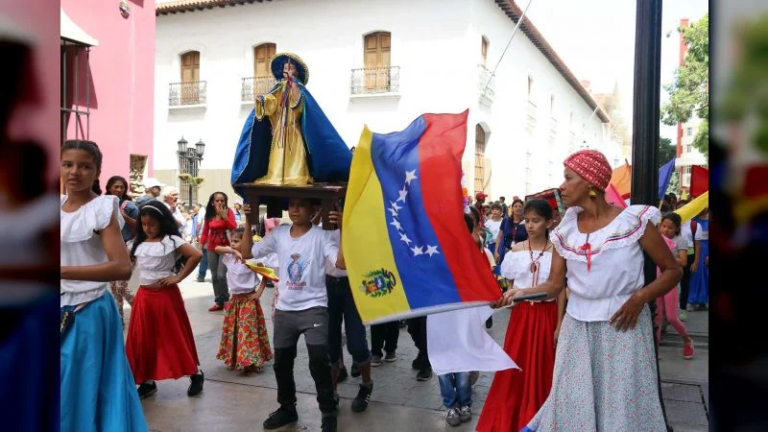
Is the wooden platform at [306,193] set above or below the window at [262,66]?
below

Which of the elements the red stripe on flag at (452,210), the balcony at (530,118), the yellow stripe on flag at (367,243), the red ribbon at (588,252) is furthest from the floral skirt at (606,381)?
the balcony at (530,118)

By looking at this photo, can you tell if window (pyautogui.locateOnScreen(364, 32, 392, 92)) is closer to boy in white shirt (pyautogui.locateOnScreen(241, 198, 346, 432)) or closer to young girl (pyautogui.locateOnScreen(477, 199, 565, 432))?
boy in white shirt (pyautogui.locateOnScreen(241, 198, 346, 432))

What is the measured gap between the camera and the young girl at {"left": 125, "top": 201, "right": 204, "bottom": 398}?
214 inches

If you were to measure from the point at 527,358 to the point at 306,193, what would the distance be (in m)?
1.88

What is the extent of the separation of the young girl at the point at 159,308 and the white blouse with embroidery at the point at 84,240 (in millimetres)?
2165

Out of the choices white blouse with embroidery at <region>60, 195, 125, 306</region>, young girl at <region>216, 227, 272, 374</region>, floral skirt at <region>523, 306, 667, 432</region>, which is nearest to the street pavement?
young girl at <region>216, 227, 272, 374</region>

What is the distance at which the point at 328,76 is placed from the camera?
853 inches

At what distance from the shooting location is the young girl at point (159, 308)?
5441mm

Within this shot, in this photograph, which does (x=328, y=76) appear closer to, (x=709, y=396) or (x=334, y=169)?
(x=334, y=169)

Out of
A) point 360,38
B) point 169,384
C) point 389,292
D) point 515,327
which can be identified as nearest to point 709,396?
point 389,292

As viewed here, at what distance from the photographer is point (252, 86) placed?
2269 centimetres

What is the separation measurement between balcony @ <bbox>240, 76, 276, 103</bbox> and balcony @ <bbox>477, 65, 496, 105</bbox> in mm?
7308

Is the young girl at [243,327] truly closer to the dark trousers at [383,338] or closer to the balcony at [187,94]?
the dark trousers at [383,338]

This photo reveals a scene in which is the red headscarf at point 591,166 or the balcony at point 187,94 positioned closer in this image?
the red headscarf at point 591,166
